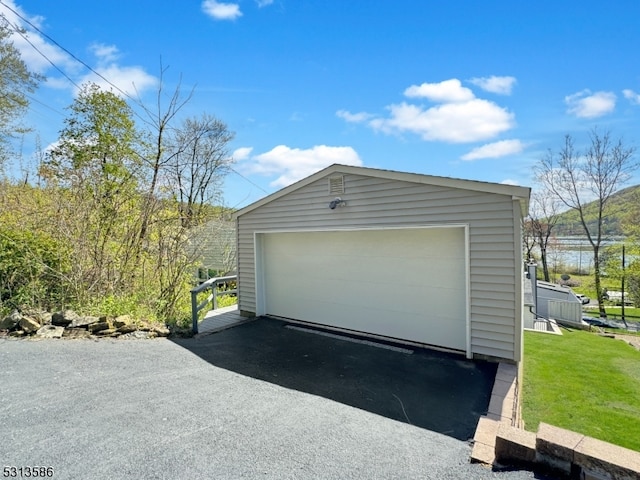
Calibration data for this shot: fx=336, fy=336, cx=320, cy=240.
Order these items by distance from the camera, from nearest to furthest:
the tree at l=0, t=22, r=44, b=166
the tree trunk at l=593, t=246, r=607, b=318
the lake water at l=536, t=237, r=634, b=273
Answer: the tree at l=0, t=22, r=44, b=166, the tree trunk at l=593, t=246, r=607, b=318, the lake water at l=536, t=237, r=634, b=273

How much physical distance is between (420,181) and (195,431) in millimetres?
4177

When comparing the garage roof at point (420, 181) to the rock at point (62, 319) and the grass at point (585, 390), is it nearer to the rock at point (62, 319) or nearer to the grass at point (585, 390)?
the grass at point (585, 390)

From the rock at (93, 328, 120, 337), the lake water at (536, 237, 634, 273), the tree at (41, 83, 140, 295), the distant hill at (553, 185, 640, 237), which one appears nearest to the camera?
the rock at (93, 328, 120, 337)

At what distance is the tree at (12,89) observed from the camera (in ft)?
28.1

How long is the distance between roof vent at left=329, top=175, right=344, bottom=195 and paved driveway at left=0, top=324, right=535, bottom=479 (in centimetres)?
333

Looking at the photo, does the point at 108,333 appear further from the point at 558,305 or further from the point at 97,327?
the point at 558,305

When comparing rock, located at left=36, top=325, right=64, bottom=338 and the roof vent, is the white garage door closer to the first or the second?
the roof vent

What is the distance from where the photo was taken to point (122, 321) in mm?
5840

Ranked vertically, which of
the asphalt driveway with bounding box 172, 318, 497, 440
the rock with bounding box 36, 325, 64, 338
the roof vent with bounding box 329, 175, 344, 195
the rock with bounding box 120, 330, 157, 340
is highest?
the roof vent with bounding box 329, 175, 344, 195

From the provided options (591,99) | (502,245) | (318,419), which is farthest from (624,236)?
(318,419)

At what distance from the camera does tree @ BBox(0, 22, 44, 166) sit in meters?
8.57

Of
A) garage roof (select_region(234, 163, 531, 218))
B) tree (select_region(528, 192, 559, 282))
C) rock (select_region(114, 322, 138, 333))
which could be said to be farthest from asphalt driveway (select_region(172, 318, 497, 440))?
tree (select_region(528, 192, 559, 282))

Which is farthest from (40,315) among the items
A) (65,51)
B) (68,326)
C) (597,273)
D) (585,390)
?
(597,273)

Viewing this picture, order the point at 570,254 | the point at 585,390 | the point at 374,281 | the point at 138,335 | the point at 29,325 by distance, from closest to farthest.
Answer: the point at 585,390 → the point at 29,325 → the point at 138,335 → the point at 374,281 → the point at 570,254
